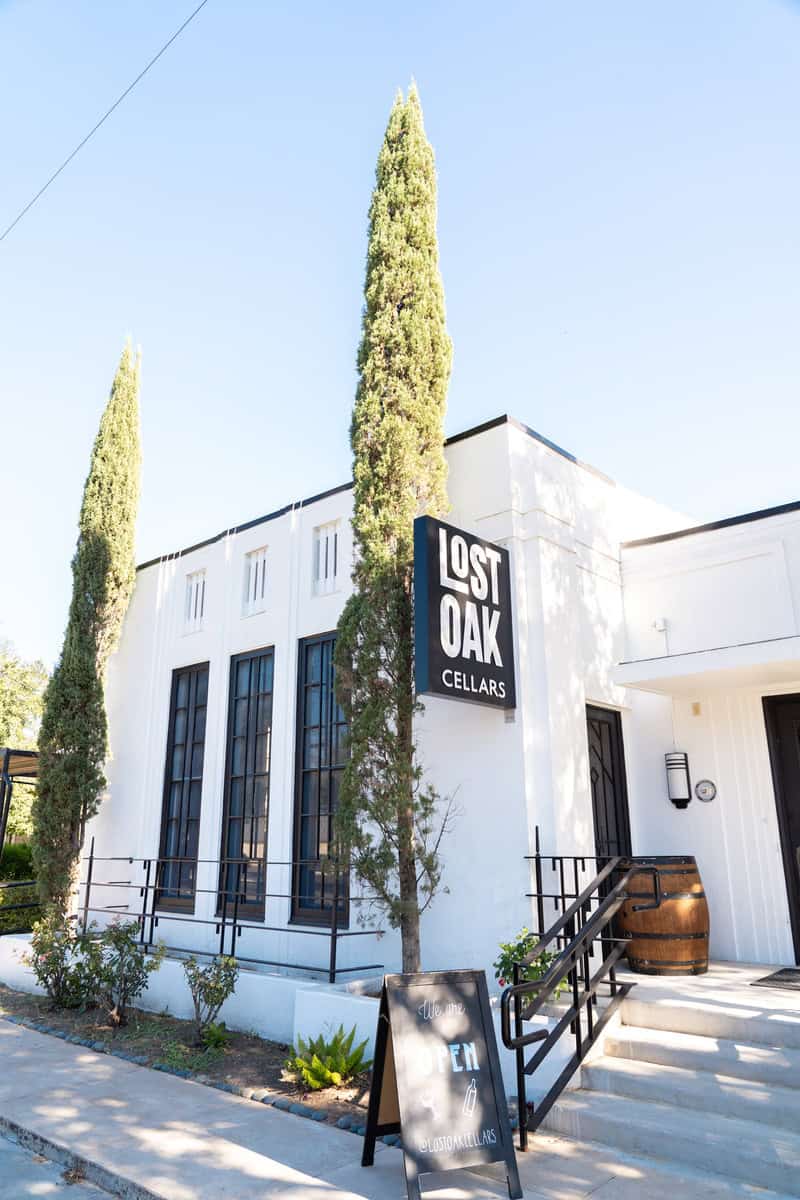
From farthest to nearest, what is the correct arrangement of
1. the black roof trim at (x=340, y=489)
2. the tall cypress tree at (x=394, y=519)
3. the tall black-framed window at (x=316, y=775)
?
1. the tall black-framed window at (x=316, y=775)
2. the black roof trim at (x=340, y=489)
3. the tall cypress tree at (x=394, y=519)

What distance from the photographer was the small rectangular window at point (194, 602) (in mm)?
9320

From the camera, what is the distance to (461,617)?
5.51 meters

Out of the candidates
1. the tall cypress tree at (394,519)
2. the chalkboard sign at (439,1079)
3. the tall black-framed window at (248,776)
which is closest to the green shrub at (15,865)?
the tall black-framed window at (248,776)

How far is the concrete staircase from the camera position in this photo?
334 centimetres

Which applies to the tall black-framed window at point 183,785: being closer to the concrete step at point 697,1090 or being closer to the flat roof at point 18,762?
the flat roof at point 18,762

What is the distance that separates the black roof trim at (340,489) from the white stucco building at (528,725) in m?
0.04

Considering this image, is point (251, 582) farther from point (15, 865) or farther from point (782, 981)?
point (15, 865)

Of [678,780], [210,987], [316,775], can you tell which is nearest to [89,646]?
[316,775]

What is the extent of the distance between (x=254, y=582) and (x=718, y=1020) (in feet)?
20.5

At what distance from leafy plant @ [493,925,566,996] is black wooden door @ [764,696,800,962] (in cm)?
231

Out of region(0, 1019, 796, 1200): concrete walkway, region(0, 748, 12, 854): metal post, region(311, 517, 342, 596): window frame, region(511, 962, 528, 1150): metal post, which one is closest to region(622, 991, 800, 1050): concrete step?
region(0, 1019, 796, 1200): concrete walkway

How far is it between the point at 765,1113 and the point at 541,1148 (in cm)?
106

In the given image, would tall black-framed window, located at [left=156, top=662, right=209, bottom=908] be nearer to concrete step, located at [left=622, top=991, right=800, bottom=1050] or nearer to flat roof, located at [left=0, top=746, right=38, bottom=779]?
flat roof, located at [left=0, top=746, right=38, bottom=779]

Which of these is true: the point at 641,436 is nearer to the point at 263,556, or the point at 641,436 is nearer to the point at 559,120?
the point at 559,120
